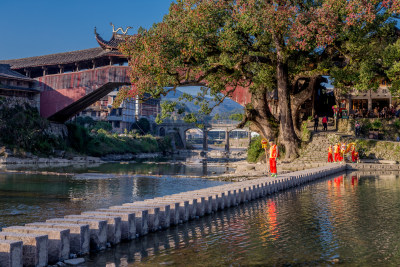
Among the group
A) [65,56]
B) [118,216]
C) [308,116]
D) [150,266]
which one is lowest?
[150,266]

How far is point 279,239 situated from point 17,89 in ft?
148

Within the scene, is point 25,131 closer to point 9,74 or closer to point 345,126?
point 9,74

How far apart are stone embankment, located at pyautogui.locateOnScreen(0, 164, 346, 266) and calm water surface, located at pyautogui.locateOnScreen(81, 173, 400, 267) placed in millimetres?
239

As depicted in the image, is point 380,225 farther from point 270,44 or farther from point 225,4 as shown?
point 270,44

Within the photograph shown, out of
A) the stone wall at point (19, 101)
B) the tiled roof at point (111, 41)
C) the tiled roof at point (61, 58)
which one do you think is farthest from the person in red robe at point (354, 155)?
the stone wall at point (19, 101)

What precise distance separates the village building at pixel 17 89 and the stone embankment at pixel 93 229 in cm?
4107

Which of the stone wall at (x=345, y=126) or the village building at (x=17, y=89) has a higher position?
the village building at (x=17, y=89)

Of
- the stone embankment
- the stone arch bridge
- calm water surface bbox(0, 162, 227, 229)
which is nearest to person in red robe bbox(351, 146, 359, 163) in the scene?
calm water surface bbox(0, 162, 227, 229)

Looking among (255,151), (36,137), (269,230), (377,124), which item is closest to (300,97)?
(255,151)

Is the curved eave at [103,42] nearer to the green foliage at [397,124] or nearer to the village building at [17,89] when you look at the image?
the village building at [17,89]

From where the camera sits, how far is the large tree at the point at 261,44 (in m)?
25.0

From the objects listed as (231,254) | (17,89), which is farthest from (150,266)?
(17,89)

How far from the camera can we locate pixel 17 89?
47969 millimetres

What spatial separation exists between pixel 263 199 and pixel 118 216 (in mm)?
7541
